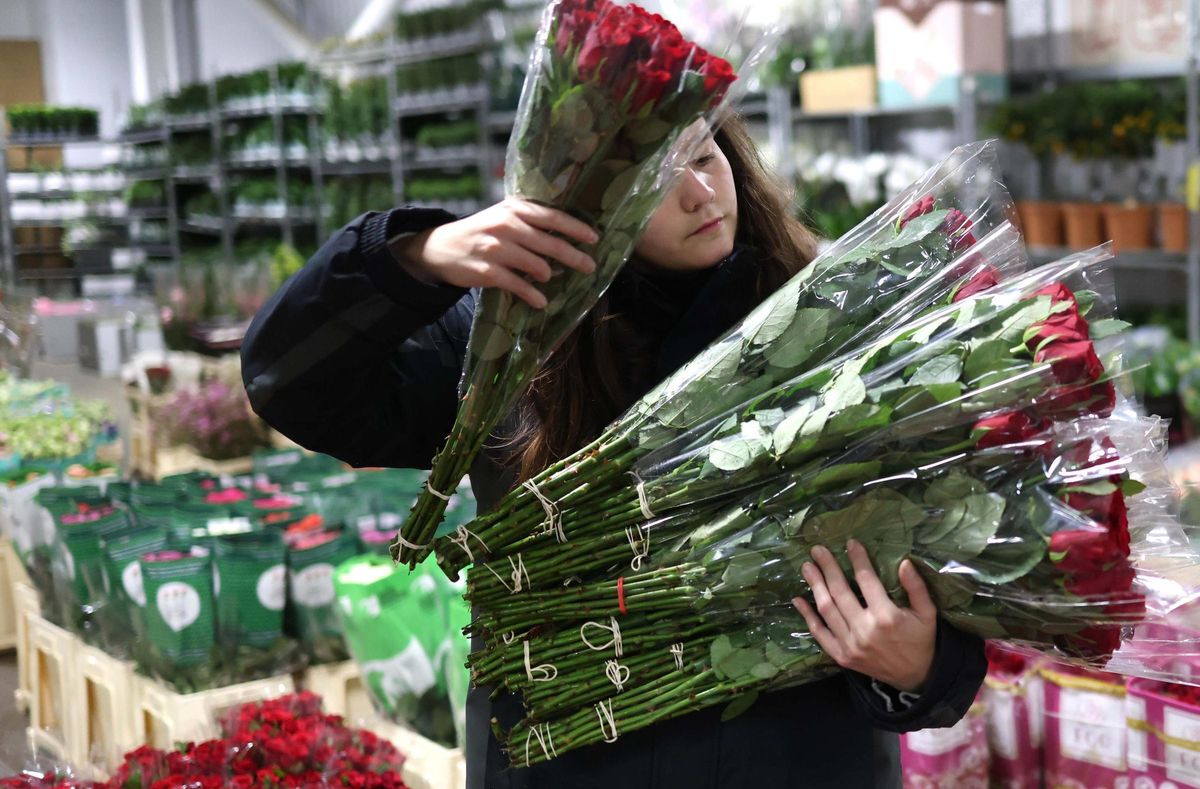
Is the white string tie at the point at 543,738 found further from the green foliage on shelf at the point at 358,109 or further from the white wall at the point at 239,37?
the white wall at the point at 239,37

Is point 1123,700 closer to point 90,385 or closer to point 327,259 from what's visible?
point 327,259

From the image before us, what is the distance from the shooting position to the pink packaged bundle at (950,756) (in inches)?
73.1

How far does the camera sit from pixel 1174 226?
4590 millimetres

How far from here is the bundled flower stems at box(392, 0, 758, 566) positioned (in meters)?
0.96

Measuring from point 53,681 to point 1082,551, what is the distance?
2713mm

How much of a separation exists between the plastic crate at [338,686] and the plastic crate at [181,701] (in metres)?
0.05

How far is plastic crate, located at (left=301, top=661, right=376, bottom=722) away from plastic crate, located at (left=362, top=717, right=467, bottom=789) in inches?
13.4

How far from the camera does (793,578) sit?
109cm

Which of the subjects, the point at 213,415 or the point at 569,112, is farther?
the point at 213,415

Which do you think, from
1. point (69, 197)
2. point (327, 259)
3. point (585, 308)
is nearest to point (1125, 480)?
point (585, 308)

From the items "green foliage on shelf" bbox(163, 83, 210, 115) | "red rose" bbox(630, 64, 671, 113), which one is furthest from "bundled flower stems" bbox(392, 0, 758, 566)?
"green foliage on shelf" bbox(163, 83, 210, 115)

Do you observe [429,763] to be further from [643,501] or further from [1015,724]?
[643,501]

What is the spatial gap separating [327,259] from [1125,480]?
72cm

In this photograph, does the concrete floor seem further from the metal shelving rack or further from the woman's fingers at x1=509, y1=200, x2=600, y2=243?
the metal shelving rack
